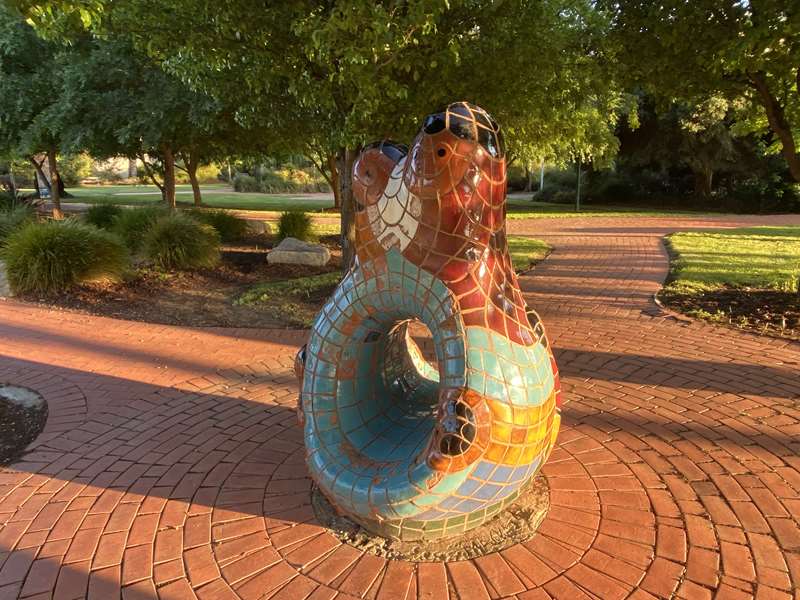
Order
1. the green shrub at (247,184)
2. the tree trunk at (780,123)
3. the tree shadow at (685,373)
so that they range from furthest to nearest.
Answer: the green shrub at (247,184) < the tree trunk at (780,123) < the tree shadow at (685,373)

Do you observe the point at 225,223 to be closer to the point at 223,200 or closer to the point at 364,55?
the point at 364,55

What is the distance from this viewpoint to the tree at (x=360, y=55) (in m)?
5.09

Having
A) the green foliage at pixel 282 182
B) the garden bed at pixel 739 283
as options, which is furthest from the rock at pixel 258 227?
the green foliage at pixel 282 182

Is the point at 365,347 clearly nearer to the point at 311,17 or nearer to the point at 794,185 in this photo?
the point at 311,17

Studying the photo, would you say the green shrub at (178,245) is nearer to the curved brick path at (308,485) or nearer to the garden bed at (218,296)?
the garden bed at (218,296)

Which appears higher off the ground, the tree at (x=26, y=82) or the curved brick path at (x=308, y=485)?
the tree at (x=26, y=82)

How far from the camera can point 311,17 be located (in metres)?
5.40

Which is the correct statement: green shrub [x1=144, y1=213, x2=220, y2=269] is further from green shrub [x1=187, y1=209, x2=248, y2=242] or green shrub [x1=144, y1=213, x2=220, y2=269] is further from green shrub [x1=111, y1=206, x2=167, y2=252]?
green shrub [x1=187, y1=209, x2=248, y2=242]

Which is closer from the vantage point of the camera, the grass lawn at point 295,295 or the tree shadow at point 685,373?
the tree shadow at point 685,373

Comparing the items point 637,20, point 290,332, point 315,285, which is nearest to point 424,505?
point 290,332

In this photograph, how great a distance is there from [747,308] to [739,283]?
1.90m

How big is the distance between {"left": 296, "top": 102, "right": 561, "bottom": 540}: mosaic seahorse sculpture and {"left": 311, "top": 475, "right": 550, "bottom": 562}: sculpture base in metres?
0.10

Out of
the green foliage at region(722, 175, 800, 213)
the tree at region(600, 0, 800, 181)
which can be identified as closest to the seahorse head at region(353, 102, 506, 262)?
the tree at region(600, 0, 800, 181)

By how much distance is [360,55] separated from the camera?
5.01 m
